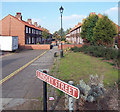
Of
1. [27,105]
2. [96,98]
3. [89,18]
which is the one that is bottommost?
[27,105]

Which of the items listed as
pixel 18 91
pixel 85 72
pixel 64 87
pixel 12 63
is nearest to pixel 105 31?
pixel 85 72

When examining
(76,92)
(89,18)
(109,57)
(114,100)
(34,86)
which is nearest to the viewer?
(76,92)

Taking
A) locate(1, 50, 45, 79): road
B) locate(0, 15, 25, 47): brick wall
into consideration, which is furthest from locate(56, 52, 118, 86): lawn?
locate(0, 15, 25, 47): brick wall

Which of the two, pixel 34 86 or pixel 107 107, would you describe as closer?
pixel 107 107

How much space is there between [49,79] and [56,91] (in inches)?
119

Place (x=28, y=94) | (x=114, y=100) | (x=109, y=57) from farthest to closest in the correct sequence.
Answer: (x=109, y=57)
(x=28, y=94)
(x=114, y=100)

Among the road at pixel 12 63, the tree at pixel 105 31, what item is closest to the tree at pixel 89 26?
the tree at pixel 105 31

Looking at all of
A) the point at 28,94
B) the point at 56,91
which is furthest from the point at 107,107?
the point at 28,94

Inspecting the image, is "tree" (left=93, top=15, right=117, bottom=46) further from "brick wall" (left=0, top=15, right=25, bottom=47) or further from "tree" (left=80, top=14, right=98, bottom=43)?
"brick wall" (left=0, top=15, right=25, bottom=47)

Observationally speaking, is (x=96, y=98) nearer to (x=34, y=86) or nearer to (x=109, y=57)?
(x=34, y=86)

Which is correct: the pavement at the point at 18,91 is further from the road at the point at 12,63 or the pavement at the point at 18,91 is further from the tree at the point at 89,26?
the tree at the point at 89,26

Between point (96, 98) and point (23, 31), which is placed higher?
point (23, 31)

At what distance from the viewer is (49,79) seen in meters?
2.84

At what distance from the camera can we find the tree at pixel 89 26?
26.8 meters
